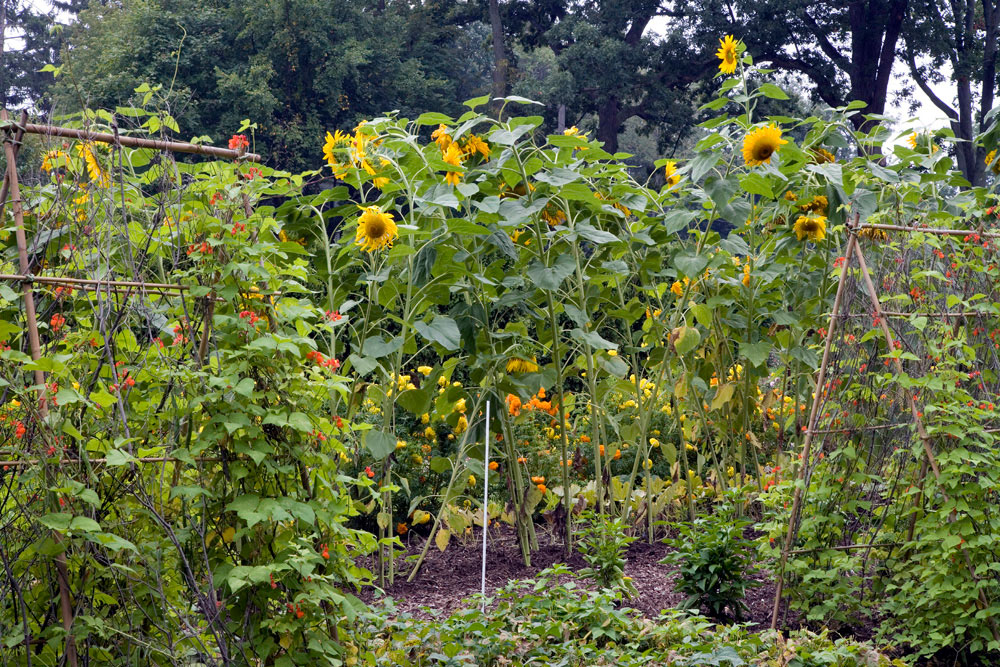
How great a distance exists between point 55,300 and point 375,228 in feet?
3.53

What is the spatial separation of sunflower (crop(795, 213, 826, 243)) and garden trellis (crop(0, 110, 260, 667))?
245 centimetres

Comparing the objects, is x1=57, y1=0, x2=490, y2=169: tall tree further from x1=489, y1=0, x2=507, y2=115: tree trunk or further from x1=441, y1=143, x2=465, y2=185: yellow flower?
x1=441, y1=143, x2=465, y2=185: yellow flower

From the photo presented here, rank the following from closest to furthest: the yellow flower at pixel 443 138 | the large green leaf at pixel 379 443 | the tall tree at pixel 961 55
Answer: the large green leaf at pixel 379 443 < the yellow flower at pixel 443 138 < the tall tree at pixel 961 55

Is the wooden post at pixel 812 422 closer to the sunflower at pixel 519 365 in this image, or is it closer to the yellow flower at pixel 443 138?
the sunflower at pixel 519 365

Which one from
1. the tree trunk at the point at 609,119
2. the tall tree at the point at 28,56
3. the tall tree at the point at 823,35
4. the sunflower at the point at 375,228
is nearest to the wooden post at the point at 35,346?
the sunflower at the point at 375,228

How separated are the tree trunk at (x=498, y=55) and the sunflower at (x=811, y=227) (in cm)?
1523

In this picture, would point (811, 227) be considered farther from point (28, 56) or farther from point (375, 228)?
point (28, 56)

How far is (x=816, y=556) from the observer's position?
3.01 metres

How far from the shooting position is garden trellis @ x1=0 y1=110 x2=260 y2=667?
2.03 m

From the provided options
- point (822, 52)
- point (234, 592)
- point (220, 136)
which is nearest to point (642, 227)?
point (234, 592)

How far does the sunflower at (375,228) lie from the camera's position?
2971mm

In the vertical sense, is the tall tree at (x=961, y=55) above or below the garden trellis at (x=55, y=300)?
above

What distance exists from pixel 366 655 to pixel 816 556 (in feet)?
5.08

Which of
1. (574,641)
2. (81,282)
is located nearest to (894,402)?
(574,641)
